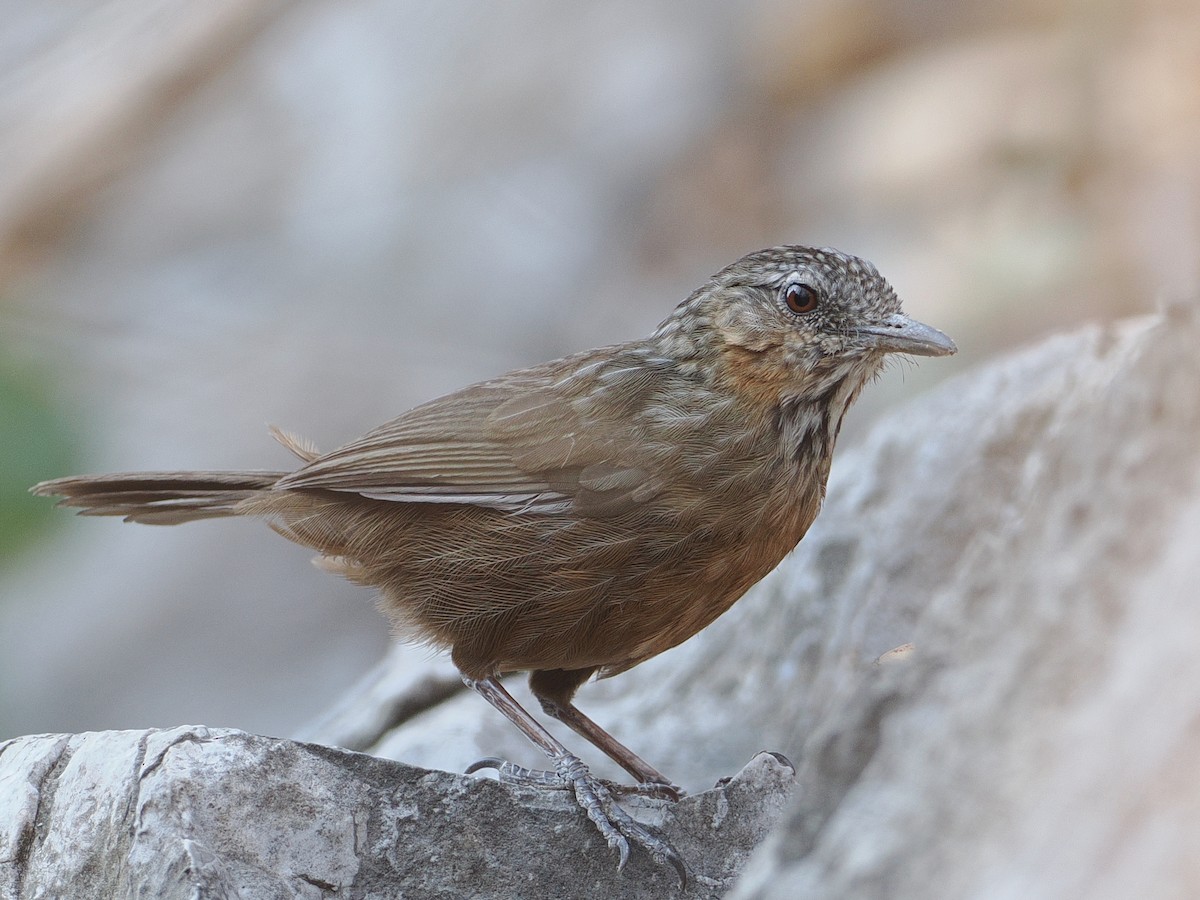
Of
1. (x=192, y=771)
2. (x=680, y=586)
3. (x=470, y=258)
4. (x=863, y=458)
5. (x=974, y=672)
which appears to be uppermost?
(x=470, y=258)

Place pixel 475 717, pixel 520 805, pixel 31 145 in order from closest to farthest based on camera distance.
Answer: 1. pixel 520 805
2. pixel 475 717
3. pixel 31 145

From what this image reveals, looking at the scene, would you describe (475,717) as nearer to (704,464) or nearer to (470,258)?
(704,464)

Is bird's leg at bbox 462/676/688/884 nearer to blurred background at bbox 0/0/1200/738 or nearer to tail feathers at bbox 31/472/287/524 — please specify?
tail feathers at bbox 31/472/287/524

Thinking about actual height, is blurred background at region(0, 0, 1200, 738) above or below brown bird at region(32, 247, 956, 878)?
above

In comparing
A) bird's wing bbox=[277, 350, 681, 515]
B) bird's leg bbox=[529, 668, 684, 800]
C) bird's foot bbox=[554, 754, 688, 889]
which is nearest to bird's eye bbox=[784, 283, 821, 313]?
bird's wing bbox=[277, 350, 681, 515]

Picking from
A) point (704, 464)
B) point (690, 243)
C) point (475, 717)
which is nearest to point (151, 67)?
point (690, 243)
